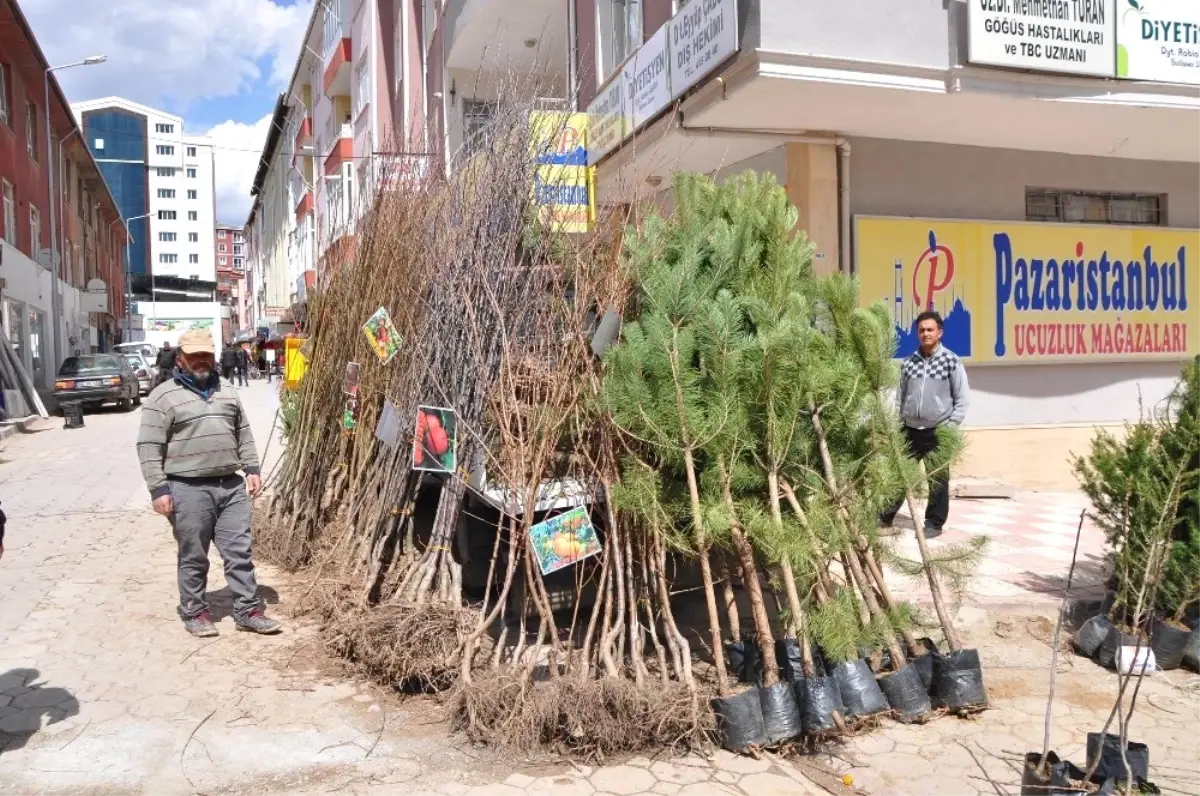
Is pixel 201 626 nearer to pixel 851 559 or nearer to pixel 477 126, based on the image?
pixel 477 126

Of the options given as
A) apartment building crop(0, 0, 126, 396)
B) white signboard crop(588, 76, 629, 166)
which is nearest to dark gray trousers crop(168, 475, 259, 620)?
white signboard crop(588, 76, 629, 166)

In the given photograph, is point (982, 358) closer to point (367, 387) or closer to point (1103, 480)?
point (1103, 480)

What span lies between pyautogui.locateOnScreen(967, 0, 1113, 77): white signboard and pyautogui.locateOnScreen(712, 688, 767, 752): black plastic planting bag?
5.39 meters

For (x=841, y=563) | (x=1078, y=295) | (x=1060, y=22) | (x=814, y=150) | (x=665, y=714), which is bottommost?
(x=665, y=714)

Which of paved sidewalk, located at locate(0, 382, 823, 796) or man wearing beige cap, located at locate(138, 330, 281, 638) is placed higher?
man wearing beige cap, located at locate(138, 330, 281, 638)

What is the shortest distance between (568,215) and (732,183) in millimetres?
861

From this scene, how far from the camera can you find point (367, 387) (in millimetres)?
6016

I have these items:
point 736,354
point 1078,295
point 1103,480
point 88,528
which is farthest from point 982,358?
point 88,528

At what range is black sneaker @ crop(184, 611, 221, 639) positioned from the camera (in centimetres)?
511

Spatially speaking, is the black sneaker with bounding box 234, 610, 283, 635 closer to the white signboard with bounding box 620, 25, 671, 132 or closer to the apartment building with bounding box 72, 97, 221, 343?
the white signboard with bounding box 620, 25, 671, 132

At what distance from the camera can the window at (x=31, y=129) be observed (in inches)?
1018

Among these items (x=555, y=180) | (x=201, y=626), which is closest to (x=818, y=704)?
(x=555, y=180)

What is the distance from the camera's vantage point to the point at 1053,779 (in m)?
2.81

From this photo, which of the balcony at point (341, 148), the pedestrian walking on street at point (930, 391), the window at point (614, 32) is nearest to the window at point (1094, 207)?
the pedestrian walking on street at point (930, 391)
